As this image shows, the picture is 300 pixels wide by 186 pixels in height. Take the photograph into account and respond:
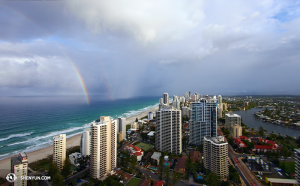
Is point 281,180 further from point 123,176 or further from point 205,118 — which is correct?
point 123,176

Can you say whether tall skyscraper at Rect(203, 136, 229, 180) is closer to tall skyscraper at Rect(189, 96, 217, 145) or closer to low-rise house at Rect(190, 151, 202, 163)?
low-rise house at Rect(190, 151, 202, 163)

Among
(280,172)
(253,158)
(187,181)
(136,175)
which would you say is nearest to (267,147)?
(253,158)

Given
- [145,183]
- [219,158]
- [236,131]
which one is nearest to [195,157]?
[219,158]

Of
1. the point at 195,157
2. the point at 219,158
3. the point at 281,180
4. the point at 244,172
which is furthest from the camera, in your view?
the point at 195,157

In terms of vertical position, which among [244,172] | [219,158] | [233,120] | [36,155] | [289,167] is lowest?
[36,155]

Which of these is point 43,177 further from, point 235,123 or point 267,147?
point 235,123

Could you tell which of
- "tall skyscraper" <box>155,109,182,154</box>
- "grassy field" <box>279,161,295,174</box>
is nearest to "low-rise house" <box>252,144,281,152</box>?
"grassy field" <box>279,161,295,174</box>

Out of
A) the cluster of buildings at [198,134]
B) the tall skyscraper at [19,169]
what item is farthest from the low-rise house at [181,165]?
the tall skyscraper at [19,169]
